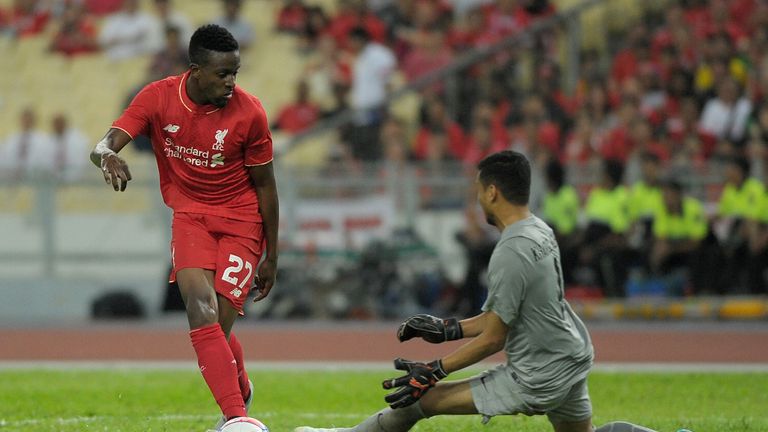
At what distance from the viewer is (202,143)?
7367 millimetres

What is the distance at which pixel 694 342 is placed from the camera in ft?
47.3

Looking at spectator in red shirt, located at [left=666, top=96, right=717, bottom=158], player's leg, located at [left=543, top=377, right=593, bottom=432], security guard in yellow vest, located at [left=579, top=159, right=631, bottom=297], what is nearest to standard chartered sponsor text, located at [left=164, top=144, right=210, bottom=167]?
player's leg, located at [left=543, top=377, right=593, bottom=432]

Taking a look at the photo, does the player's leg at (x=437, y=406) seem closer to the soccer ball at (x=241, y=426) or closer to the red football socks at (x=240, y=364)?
the soccer ball at (x=241, y=426)

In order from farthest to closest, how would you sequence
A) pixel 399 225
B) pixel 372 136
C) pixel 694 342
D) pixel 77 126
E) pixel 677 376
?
1. pixel 77 126
2. pixel 372 136
3. pixel 399 225
4. pixel 694 342
5. pixel 677 376

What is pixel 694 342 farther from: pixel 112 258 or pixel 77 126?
pixel 77 126

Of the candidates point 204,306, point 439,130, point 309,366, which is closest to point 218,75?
point 204,306

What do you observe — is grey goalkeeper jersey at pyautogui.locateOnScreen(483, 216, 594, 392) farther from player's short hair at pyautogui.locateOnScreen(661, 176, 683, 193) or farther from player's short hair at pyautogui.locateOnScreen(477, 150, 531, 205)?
player's short hair at pyautogui.locateOnScreen(661, 176, 683, 193)

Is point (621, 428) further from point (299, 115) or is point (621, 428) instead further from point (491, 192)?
point (299, 115)

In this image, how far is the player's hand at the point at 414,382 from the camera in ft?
21.2

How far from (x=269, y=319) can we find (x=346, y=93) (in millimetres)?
4209

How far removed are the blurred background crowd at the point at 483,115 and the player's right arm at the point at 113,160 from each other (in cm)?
945

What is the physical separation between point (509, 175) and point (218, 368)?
1885 millimetres

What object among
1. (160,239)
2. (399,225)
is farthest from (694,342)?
(160,239)

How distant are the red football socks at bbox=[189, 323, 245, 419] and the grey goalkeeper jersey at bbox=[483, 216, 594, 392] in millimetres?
1498
